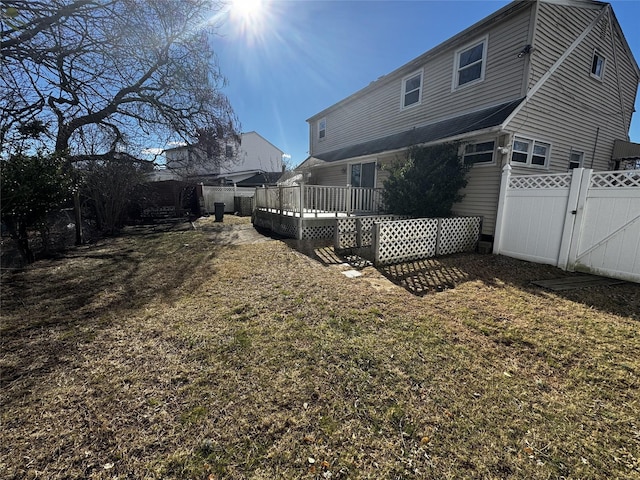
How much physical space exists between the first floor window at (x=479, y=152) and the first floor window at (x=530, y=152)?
0.63 metres

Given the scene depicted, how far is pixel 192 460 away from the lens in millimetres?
1707

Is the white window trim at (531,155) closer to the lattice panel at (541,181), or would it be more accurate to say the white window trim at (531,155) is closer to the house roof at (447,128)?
the house roof at (447,128)

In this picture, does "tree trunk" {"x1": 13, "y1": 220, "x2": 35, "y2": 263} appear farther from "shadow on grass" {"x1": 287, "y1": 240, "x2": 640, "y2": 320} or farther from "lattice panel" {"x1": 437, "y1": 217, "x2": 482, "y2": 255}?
"lattice panel" {"x1": 437, "y1": 217, "x2": 482, "y2": 255}

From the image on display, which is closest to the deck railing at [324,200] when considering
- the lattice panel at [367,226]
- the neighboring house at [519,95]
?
the lattice panel at [367,226]

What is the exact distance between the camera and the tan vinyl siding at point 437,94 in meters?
7.45

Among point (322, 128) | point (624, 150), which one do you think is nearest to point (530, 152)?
point (624, 150)

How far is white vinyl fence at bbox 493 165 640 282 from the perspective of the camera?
4977 millimetres

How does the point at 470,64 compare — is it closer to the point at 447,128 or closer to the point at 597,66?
the point at 447,128

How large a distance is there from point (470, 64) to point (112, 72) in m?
10.7

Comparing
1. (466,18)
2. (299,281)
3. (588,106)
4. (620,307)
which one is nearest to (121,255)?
(299,281)

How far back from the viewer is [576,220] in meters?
5.50

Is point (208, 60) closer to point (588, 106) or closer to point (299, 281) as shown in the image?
point (299, 281)

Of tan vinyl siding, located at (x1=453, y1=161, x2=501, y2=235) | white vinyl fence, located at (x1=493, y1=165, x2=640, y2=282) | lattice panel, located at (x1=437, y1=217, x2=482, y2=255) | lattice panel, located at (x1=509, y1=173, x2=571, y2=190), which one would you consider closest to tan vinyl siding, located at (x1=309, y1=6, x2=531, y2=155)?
tan vinyl siding, located at (x1=453, y1=161, x2=501, y2=235)

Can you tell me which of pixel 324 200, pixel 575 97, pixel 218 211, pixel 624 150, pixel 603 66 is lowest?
pixel 218 211
